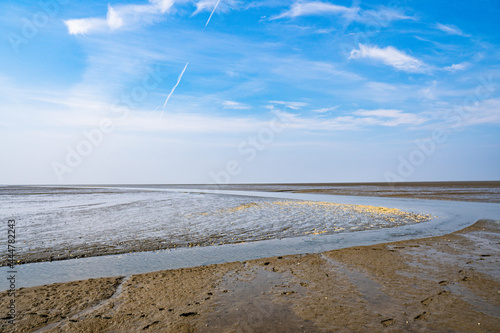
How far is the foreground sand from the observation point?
6.27 m

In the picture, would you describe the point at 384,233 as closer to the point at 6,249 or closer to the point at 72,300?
the point at 72,300

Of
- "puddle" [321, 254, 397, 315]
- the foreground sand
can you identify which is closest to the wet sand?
the foreground sand

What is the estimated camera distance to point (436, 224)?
20625mm

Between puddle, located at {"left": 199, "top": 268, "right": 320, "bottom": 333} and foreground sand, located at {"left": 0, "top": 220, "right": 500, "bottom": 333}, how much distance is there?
2 cm

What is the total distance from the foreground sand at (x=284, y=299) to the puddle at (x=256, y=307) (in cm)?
2

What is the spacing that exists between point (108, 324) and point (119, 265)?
204 inches

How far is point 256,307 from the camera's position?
23.6 feet

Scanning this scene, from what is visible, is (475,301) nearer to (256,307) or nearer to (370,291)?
(370,291)

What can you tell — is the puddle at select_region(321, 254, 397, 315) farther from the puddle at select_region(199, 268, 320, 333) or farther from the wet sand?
the wet sand

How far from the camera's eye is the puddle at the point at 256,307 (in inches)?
245

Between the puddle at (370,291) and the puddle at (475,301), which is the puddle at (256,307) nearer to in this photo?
the puddle at (370,291)

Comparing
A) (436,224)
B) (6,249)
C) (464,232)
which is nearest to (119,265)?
(6,249)

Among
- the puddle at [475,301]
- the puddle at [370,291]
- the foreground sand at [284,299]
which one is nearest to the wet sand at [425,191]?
the foreground sand at [284,299]

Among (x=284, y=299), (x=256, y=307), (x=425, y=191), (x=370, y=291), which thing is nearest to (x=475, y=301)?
(x=370, y=291)
